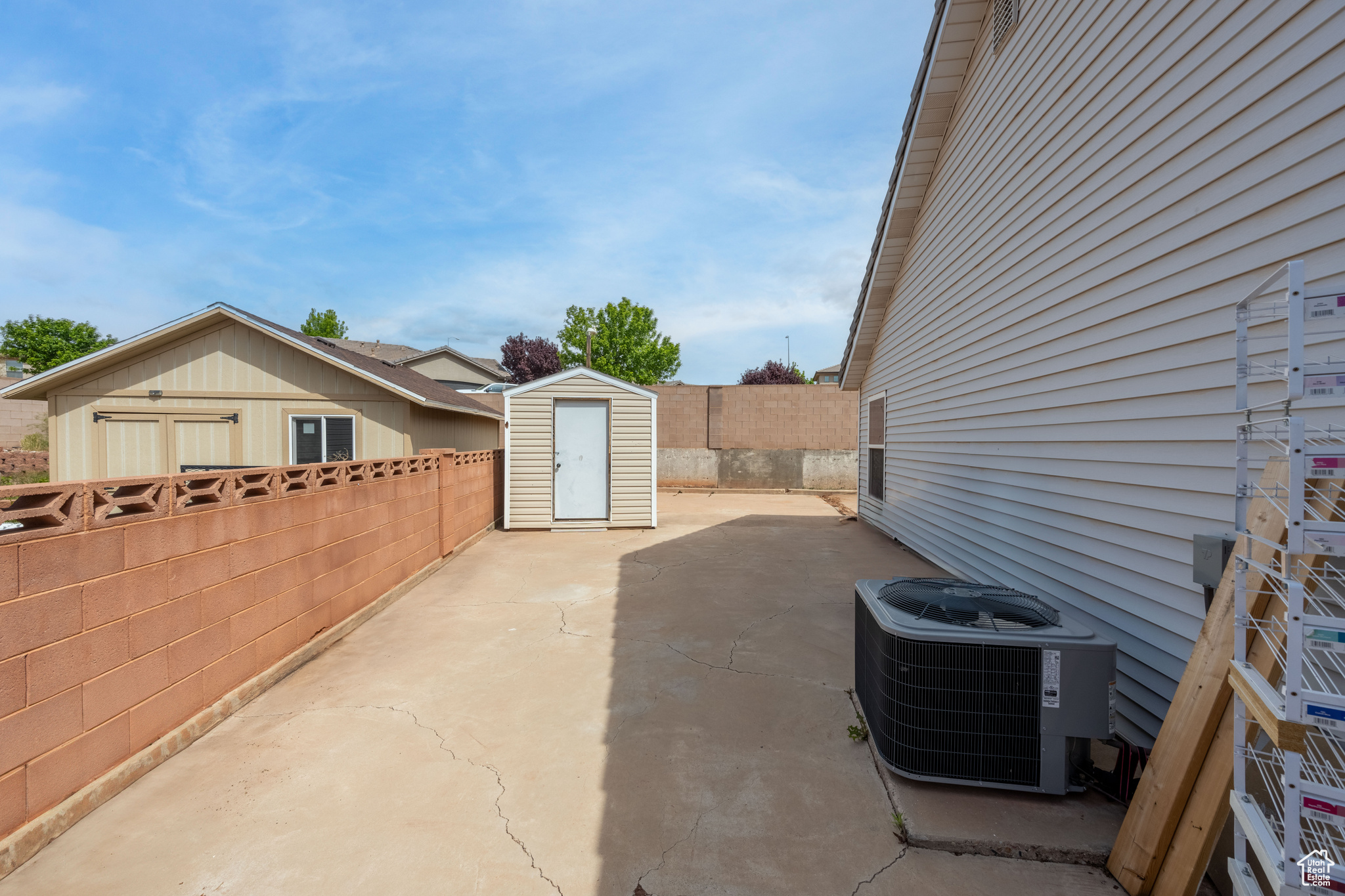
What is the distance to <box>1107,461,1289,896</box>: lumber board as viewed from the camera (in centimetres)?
173

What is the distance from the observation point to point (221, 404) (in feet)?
26.4

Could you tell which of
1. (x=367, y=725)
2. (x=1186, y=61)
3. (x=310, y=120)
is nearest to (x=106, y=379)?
(x=310, y=120)

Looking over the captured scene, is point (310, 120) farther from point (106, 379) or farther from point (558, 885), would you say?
point (558, 885)

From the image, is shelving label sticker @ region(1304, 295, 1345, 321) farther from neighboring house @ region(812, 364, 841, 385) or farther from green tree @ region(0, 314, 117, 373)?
green tree @ region(0, 314, 117, 373)

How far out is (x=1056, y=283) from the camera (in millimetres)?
3703

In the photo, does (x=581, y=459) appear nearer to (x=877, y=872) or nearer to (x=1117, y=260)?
(x=1117, y=260)

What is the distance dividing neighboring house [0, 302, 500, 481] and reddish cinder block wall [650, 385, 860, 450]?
845 centimetres

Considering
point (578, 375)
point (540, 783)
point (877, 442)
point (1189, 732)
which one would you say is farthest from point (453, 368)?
point (1189, 732)

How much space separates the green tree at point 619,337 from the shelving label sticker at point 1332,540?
30.2 meters

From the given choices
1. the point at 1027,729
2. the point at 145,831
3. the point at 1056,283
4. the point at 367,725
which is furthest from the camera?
the point at 1056,283

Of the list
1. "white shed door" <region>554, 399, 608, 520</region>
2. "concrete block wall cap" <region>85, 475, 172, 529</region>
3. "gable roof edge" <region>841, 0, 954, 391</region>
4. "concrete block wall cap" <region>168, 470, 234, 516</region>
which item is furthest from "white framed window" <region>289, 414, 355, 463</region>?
"gable roof edge" <region>841, 0, 954, 391</region>

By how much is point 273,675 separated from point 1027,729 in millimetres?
4037

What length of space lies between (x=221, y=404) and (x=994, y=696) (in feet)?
32.1

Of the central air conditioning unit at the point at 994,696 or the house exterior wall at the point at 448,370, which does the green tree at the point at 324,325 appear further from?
the central air conditioning unit at the point at 994,696
